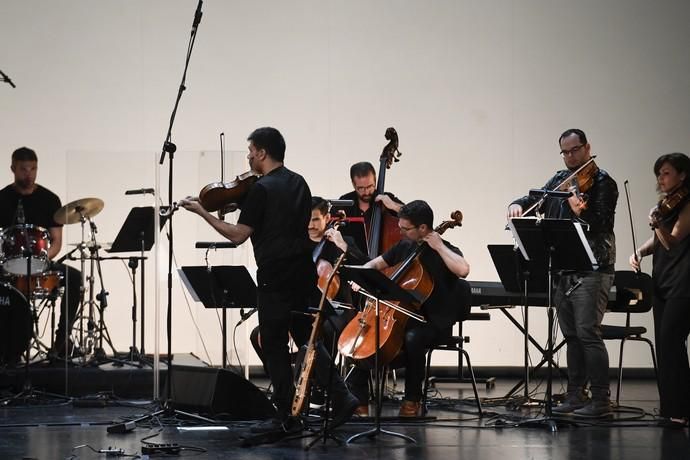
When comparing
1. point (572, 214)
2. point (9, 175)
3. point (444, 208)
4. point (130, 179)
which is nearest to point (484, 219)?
point (444, 208)

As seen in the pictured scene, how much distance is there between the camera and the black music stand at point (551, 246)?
500 cm

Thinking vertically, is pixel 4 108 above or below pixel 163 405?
above

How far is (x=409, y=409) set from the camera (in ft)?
18.4

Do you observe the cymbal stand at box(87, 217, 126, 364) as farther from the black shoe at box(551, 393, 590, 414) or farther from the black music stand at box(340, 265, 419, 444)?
the black shoe at box(551, 393, 590, 414)

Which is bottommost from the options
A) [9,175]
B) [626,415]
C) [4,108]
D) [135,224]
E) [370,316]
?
[626,415]

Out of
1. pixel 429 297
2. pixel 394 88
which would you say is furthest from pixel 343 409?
pixel 394 88

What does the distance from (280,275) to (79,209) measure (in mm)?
2311

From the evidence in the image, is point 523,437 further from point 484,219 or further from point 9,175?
point 9,175

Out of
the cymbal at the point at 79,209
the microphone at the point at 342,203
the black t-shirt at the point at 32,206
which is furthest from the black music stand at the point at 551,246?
the black t-shirt at the point at 32,206

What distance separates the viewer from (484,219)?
8469 millimetres

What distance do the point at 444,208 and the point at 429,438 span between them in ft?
12.2

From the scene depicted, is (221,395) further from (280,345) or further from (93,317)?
(93,317)

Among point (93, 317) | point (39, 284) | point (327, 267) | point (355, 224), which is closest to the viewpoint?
point (327, 267)

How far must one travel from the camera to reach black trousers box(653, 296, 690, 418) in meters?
5.31
